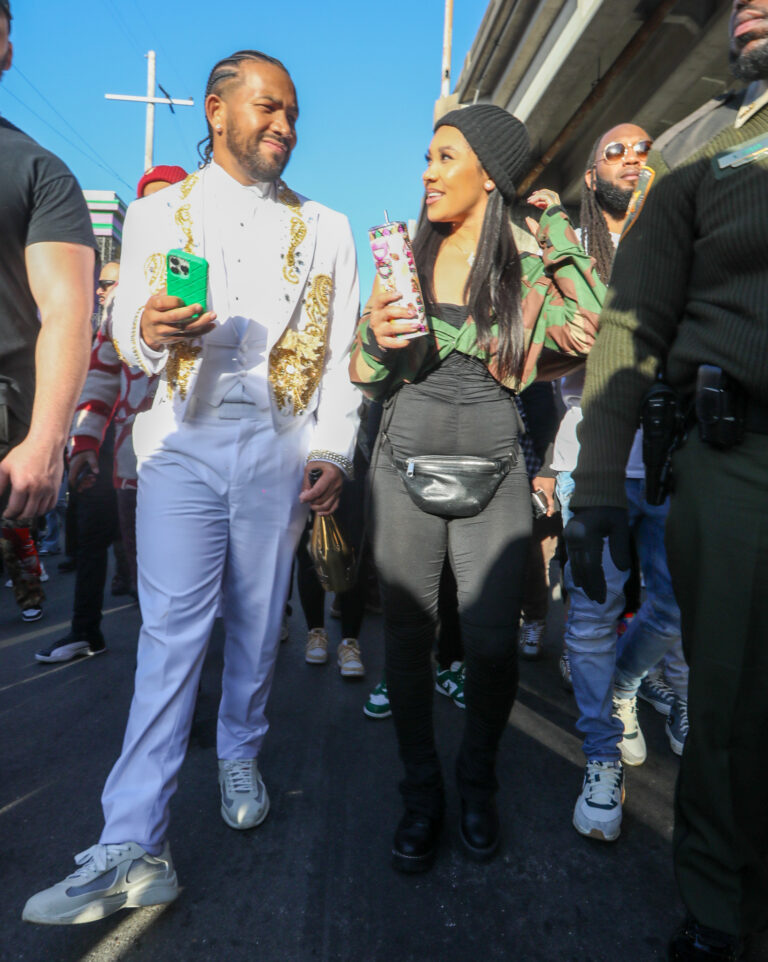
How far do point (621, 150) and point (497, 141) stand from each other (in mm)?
855

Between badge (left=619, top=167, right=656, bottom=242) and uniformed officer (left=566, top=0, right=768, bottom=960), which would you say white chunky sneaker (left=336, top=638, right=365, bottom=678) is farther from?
badge (left=619, top=167, right=656, bottom=242)

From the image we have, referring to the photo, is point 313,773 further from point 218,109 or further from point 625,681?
point 218,109

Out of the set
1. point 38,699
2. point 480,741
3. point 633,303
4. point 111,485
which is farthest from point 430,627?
point 111,485

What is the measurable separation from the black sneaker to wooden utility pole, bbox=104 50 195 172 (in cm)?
2345

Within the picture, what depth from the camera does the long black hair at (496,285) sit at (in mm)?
2121

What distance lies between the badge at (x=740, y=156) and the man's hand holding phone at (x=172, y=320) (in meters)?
1.26

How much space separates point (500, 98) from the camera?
10.1 m

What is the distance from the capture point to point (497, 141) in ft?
7.22

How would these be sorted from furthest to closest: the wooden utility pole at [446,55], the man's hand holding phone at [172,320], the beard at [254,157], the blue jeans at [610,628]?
the wooden utility pole at [446,55]
the blue jeans at [610,628]
the beard at [254,157]
the man's hand holding phone at [172,320]

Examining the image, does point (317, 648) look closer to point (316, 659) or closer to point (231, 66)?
point (316, 659)

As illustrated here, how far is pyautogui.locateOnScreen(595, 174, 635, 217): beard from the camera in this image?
110 inches

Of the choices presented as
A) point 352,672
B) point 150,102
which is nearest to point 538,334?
point 352,672

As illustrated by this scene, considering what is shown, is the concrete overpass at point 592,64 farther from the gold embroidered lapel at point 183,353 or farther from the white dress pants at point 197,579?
the white dress pants at point 197,579

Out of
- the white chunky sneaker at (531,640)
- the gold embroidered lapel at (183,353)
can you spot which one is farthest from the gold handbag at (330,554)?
the white chunky sneaker at (531,640)
